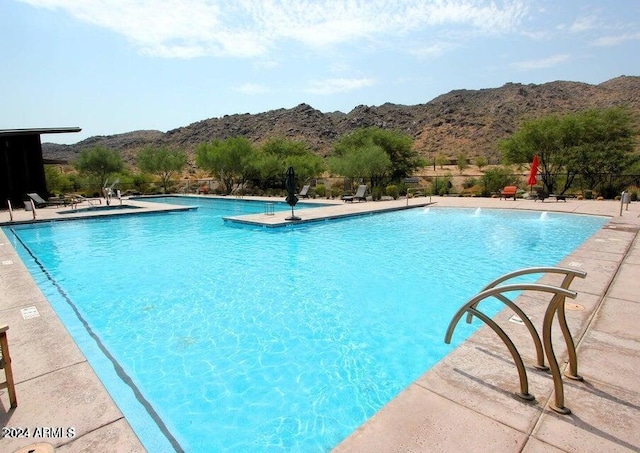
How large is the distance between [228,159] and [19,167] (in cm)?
1261

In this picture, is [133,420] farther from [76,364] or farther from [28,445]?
[28,445]

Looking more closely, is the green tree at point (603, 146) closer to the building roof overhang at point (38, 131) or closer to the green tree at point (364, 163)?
the green tree at point (364, 163)

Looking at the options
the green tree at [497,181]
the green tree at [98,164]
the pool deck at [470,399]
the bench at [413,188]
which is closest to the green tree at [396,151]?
the bench at [413,188]

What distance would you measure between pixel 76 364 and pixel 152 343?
1625 millimetres

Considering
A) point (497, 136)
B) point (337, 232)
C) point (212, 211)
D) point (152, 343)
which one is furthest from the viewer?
point (497, 136)

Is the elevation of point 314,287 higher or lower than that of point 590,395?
lower

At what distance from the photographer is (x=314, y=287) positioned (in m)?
7.36

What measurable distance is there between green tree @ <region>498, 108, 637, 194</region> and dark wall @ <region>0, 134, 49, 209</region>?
29.3 metres

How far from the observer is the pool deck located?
235 centimetres

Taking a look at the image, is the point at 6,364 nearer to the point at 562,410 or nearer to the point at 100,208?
the point at 562,410

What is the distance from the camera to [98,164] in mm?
31062

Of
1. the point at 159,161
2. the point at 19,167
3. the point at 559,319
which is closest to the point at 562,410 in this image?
the point at 559,319

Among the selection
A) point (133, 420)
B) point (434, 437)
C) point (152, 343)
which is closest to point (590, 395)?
point (434, 437)

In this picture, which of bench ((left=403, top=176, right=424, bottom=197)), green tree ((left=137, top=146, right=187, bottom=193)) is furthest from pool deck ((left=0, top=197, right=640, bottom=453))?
green tree ((left=137, top=146, right=187, bottom=193))
